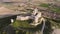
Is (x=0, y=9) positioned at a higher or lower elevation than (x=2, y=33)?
→ higher

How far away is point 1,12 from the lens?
1854 mm

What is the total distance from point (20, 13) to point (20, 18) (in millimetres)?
60

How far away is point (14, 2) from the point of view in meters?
1.89

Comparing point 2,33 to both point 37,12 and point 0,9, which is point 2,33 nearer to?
point 0,9

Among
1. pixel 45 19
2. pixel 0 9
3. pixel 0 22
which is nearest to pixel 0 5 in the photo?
pixel 0 9

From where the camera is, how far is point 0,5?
189cm

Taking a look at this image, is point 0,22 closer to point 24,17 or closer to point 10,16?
point 10,16

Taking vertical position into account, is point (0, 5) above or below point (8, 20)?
above

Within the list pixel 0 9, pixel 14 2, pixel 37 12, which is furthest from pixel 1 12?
pixel 37 12

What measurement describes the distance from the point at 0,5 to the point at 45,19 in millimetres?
491

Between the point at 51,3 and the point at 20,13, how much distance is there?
0.33 meters

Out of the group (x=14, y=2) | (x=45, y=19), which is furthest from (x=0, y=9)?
(x=45, y=19)

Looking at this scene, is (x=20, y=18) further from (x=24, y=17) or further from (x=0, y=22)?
(x=0, y=22)

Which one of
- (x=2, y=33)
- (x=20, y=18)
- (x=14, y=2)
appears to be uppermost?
(x=14, y=2)
